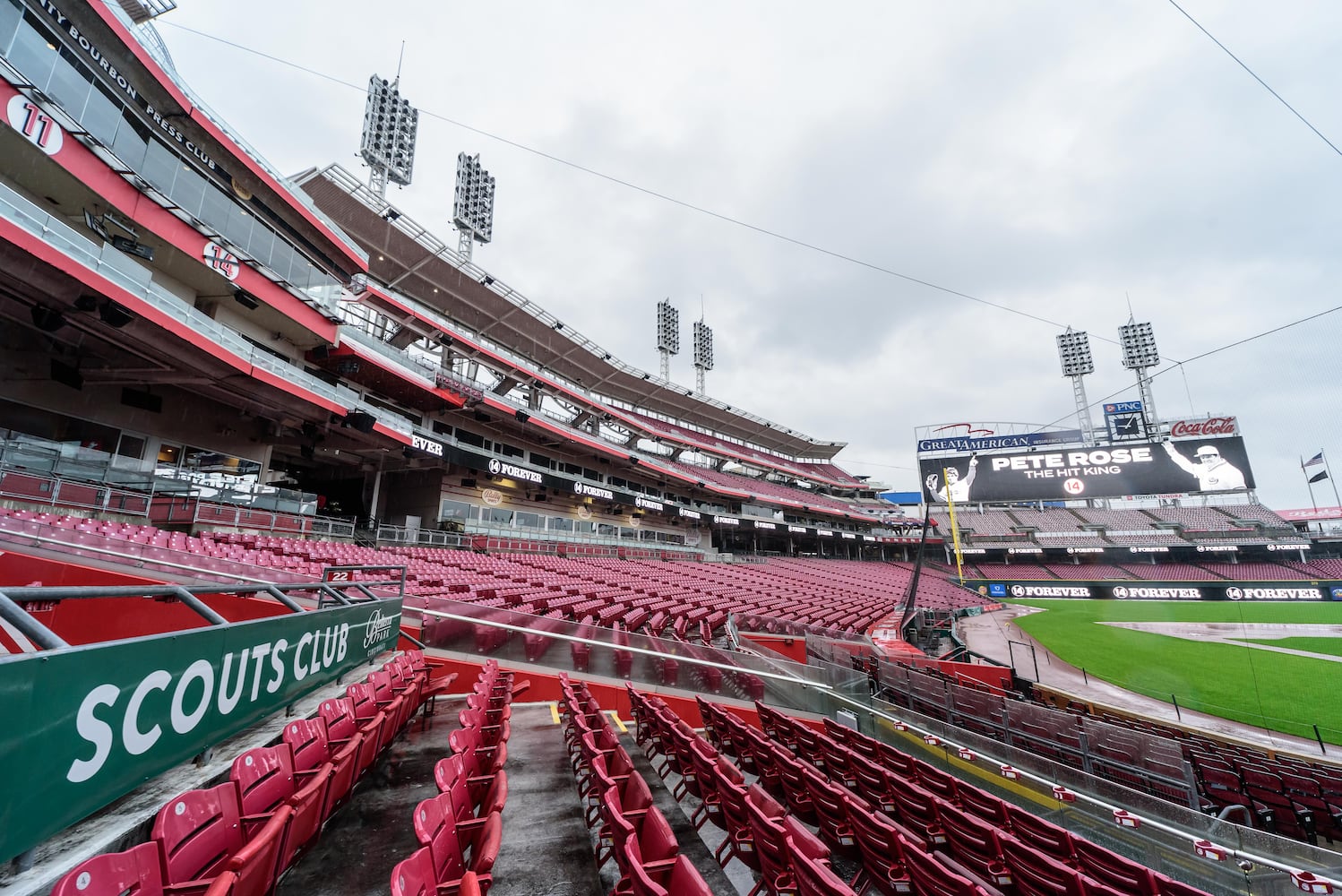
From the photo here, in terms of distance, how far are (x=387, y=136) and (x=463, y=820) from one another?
112 ft

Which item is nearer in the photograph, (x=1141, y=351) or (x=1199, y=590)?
(x=1199, y=590)

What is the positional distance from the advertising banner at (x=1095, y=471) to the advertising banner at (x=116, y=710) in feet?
121

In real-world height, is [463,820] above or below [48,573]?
below

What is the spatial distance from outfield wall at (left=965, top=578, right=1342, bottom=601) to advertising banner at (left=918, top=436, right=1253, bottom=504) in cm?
722

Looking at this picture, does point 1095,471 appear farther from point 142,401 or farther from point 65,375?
point 65,375

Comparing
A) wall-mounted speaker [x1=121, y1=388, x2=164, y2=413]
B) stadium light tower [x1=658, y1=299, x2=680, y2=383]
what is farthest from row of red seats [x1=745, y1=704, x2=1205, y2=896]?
stadium light tower [x1=658, y1=299, x2=680, y2=383]

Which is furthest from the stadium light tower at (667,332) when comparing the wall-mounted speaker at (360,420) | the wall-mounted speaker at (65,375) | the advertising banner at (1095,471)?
the wall-mounted speaker at (65,375)

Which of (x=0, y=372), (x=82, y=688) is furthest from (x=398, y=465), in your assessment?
(x=82, y=688)

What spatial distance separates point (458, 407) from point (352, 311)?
22.2 feet

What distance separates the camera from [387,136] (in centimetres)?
2781

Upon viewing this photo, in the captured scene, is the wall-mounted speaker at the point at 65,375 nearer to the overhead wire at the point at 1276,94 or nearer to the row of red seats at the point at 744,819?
the row of red seats at the point at 744,819

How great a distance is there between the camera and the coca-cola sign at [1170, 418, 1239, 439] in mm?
37969

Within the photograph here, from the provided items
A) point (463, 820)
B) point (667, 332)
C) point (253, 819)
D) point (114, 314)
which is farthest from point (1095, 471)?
point (114, 314)

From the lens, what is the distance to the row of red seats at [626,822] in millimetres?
2334
